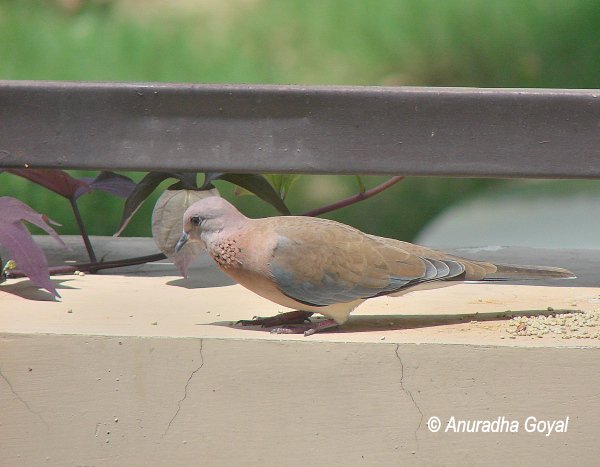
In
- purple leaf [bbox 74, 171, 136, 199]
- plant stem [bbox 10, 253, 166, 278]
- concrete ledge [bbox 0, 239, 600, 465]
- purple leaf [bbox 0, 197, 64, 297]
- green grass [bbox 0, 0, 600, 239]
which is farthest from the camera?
green grass [bbox 0, 0, 600, 239]

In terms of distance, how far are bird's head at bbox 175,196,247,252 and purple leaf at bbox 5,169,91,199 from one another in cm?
93

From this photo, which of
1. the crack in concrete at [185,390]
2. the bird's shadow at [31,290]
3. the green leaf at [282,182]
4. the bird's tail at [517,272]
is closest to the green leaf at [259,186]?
the green leaf at [282,182]

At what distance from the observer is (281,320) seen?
8.73ft

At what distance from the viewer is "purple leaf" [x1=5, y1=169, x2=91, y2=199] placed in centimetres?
337

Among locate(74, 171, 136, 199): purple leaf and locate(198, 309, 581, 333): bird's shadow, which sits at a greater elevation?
locate(74, 171, 136, 199): purple leaf

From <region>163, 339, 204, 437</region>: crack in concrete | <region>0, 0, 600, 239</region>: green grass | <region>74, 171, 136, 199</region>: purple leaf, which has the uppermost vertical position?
<region>0, 0, 600, 239</region>: green grass

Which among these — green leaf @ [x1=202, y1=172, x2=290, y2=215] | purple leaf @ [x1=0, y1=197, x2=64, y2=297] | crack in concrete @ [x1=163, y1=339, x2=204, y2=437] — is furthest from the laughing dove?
green leaf @ [x1=202, y1=172, x2=290, y2=215]

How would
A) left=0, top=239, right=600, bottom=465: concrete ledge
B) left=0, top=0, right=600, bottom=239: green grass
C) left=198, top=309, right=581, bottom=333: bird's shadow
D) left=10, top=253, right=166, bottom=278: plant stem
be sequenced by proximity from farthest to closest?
left=0, top=0, right=600, bottom=239: green grass < left=10, top=253, right=166, bottom=278: plant stem < left=198, top=309, right=581, bottom=333: bird's shadow < left=0, top=239, right=600, bottom=465: concrete ledge

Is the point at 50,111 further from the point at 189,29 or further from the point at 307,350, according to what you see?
the point at 307,350

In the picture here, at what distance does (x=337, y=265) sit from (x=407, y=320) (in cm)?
31

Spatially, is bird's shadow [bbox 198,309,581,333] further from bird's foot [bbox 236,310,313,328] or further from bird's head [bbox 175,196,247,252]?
bird's head [bbox 175,196,247,252]

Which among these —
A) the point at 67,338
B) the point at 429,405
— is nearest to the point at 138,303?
the point at 67,338

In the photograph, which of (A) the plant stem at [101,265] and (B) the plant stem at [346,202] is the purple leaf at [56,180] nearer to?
(A) the plant stem at [101,265]

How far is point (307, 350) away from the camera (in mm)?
2471
